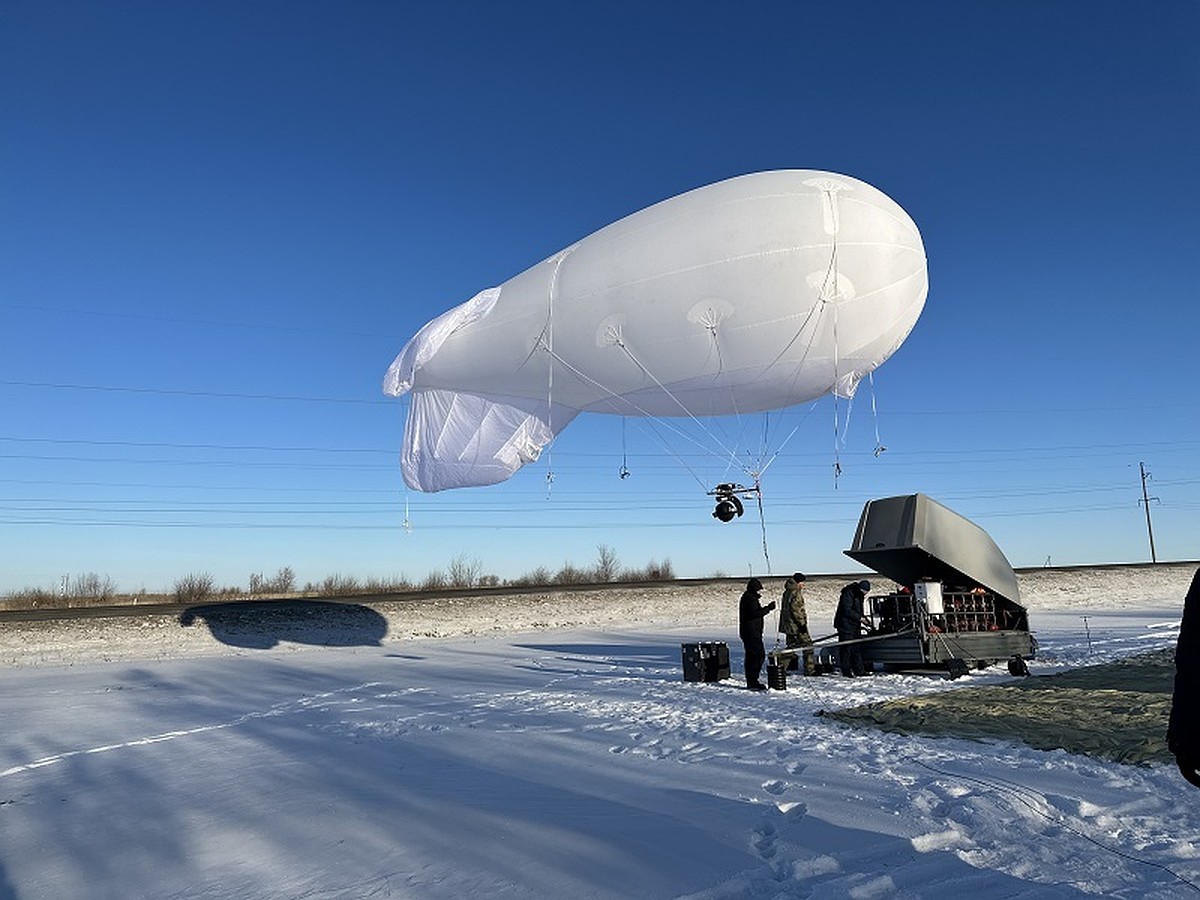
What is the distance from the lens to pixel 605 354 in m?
14.1

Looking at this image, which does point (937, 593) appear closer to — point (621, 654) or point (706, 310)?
point (706, 310)

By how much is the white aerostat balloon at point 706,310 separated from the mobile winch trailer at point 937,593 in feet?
9.65

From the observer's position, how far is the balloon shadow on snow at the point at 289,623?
26.0 metres

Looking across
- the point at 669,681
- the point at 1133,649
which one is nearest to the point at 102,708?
the point at 669,681

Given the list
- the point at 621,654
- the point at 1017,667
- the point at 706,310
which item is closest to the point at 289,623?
the point at 621,654

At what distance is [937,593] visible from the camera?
15664mm

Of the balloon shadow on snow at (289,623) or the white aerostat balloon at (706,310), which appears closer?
the white aerostat balloon at (706,310)

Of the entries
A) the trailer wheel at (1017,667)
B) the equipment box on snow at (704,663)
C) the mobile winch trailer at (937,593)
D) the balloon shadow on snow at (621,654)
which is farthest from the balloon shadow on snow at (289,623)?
the trailer wheel at (1017,667)

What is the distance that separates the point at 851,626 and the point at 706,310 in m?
6.97

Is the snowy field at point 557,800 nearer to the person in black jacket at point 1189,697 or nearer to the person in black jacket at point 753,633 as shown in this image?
the person in black jacket at point 753,633

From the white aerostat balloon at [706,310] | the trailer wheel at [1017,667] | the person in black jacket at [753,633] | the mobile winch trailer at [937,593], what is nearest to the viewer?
the white aerostat balloon at [706,310]

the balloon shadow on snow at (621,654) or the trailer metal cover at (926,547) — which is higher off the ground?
the trailer metal cover at (926,547)

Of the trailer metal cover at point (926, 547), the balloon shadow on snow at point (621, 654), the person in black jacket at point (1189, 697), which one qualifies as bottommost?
the balloon shadow on snow at point (621, 654)

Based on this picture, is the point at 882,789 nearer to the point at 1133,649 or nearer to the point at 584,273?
the point at 584,273
